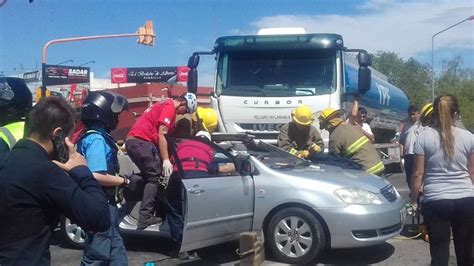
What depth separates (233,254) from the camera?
23.5ft

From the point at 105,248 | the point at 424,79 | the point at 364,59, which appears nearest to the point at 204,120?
the point at 364,59

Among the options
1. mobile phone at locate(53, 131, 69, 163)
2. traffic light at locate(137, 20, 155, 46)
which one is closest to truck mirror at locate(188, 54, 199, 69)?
mobile phone at locate(53, 131, 69, 163)

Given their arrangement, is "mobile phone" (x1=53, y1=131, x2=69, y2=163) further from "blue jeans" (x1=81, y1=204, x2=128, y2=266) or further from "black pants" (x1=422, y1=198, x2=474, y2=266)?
"black pants" (x1=422, y1=198, x2=474, y2=266)

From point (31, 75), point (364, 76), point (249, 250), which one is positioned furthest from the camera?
point (31, 75)

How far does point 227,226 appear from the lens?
6430 millimetres

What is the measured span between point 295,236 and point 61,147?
4.17 metres

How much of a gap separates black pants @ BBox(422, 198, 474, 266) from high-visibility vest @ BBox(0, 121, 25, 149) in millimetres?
3027

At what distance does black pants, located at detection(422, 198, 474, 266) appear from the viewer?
4.42m

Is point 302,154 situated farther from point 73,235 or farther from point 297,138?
point 73,235

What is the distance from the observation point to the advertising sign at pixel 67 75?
47.1 meters

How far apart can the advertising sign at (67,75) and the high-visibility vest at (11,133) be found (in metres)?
43.9

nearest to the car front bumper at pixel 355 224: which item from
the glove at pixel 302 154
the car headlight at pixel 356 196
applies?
the car headlight at pixel 356 196

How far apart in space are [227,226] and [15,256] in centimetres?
409

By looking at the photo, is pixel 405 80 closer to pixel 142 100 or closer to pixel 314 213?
pixel 142 100
